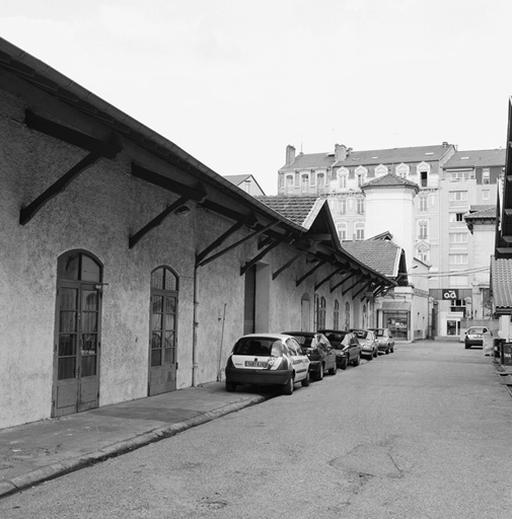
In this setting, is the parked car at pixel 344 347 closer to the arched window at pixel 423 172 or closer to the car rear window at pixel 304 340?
the car rear window at pixel 304 340

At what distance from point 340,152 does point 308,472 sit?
94.2 m

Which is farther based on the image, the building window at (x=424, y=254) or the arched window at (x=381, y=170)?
the arched window at (x=381, y=170)

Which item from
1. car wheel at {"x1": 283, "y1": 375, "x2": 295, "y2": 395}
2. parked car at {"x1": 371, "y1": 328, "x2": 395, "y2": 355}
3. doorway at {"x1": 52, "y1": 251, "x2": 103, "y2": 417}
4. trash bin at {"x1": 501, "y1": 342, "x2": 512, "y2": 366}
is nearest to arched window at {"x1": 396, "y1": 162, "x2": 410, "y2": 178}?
parked car at {"x1": 371, "y1": 328, "x2": 395, "y2": 355}

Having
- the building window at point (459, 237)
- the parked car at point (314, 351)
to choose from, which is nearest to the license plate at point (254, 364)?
the parked car at point (314, 351)

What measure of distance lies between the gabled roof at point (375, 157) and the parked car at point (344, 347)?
69.0m

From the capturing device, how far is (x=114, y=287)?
1387 cm

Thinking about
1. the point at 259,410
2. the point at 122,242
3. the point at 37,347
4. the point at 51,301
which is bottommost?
the point at 259,410

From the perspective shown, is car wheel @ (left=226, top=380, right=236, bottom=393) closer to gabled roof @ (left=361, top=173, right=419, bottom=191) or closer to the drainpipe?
the drainpipe

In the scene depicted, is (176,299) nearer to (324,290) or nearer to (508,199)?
(508,199)

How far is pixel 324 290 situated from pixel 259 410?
72.3 feet

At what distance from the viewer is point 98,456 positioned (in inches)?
352

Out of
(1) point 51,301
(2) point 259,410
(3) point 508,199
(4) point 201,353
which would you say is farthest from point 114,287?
(3) point 508,199

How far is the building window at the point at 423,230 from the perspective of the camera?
91312mm

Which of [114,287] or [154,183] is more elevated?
[154,183]
